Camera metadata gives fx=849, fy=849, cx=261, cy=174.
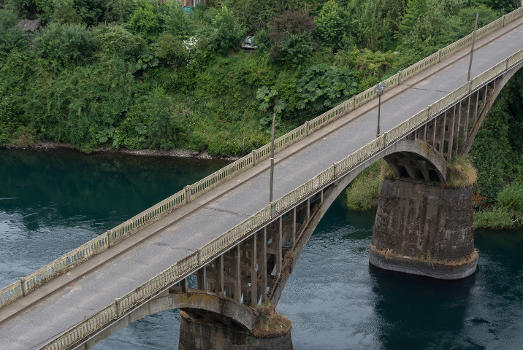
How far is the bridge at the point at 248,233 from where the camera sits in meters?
39.6

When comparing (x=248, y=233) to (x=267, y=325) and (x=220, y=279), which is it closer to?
(x=220, y=279)

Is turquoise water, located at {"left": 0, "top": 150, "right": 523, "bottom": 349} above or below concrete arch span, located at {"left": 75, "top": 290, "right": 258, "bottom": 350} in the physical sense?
below

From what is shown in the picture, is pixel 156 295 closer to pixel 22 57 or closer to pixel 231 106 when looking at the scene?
pixel 231 106

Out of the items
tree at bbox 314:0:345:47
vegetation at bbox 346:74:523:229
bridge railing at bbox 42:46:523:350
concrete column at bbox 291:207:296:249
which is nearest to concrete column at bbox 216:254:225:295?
bridge railing at bbox 42:46:523:350

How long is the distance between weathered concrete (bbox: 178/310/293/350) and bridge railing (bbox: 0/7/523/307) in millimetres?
6106

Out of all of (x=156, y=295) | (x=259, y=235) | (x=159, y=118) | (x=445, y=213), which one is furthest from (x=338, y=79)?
(x=156, y=295)

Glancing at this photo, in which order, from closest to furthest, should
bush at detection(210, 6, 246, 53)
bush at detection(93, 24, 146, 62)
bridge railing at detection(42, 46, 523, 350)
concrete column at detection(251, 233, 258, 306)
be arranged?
bridge railing at detection(42, 46, 523, 350) < concrete column at detection(251, 233, 258, 306) < bush at detection(210, 6, 246, 53) < bush at detection(93, 24, 146, 62)

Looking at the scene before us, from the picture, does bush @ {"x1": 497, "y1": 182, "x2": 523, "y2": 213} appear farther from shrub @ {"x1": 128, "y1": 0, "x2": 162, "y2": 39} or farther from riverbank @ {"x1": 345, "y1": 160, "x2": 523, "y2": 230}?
shrub @ {"x1": 128, "y1": 0, "x2": 162, "y2": 39}

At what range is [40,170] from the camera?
299 ft

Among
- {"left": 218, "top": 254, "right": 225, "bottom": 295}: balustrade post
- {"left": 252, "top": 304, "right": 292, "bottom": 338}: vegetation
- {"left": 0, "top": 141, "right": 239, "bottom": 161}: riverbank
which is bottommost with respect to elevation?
{"left": 252, "top": 304, "right": 292, "bottom": 338}: vegetation

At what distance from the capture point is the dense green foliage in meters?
91.8

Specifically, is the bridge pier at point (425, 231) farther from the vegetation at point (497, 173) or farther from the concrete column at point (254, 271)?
the concrete column at point (254, 271)

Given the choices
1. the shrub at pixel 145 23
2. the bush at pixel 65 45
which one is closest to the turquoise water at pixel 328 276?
the bush at pixel 65 45

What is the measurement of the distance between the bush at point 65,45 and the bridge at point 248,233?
4470 centimetres
